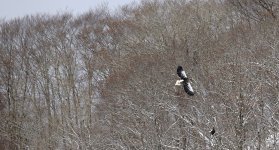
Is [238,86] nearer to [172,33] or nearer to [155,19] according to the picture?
[172,33]

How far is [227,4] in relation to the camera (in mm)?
26500

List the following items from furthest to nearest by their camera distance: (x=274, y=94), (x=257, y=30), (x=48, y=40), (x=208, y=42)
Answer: (x=48, y=40), (x=208, y=42), (x=257, y=30), (x=274, y=94)

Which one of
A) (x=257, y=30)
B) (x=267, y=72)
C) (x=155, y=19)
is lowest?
(x=267, y=72)

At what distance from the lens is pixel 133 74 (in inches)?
787

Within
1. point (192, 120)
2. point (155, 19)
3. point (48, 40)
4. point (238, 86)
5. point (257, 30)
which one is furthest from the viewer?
point (48, 40)

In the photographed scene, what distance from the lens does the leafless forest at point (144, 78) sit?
1094cm

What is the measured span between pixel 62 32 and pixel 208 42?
12.1 metres

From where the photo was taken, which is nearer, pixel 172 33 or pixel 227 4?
pixel 172 33

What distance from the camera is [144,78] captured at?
59.5 ft

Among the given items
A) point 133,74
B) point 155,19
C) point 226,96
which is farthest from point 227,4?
point 226,96

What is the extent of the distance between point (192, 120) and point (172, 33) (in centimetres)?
1188

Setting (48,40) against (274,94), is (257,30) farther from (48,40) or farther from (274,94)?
(48,40)

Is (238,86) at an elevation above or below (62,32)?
below

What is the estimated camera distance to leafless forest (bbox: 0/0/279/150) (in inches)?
431
